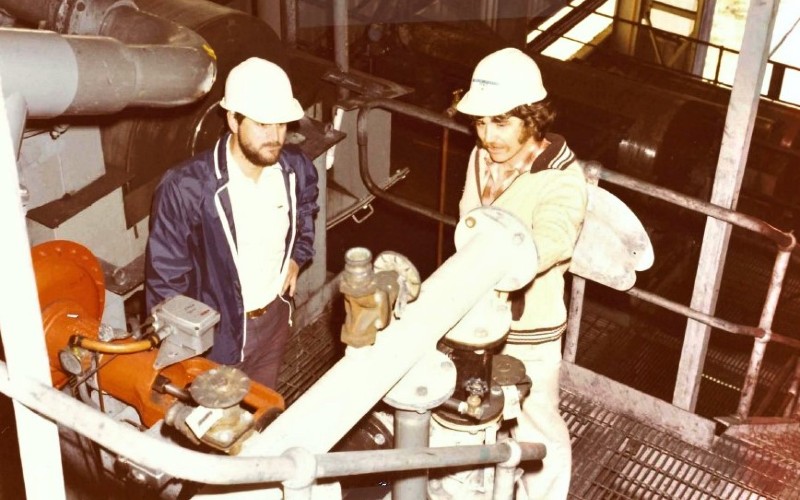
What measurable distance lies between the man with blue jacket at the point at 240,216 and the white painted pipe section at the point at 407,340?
2.01 metres

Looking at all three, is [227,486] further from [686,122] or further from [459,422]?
[686,122]

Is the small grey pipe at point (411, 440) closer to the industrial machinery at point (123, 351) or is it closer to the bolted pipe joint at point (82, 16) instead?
the industrial machinery at point (123, 351)

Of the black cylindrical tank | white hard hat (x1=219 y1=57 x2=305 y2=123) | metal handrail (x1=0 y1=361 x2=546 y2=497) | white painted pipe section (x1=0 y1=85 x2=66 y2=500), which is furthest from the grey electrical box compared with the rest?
the black cylindrical tank

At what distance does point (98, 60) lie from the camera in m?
3.85

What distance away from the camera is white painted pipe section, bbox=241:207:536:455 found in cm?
168

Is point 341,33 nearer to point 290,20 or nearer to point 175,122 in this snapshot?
point 290,20

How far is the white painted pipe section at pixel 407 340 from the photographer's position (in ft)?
5.51

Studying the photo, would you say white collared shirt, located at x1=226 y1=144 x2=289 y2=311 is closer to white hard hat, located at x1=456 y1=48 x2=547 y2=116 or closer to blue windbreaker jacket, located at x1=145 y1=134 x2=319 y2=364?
blue windbreaker jacket, located at x1=145 y1=134 x2=319 y2=364

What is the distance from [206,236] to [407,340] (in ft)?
8.15

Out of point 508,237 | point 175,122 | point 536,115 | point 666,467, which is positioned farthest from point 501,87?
point 175,122

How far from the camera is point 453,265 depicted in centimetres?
199

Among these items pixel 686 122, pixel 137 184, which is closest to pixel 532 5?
pixel 686 122

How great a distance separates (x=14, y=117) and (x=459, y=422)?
124 centimetres

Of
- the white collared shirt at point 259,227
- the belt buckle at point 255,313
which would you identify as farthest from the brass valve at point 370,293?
the belt buckle at point 255,313
